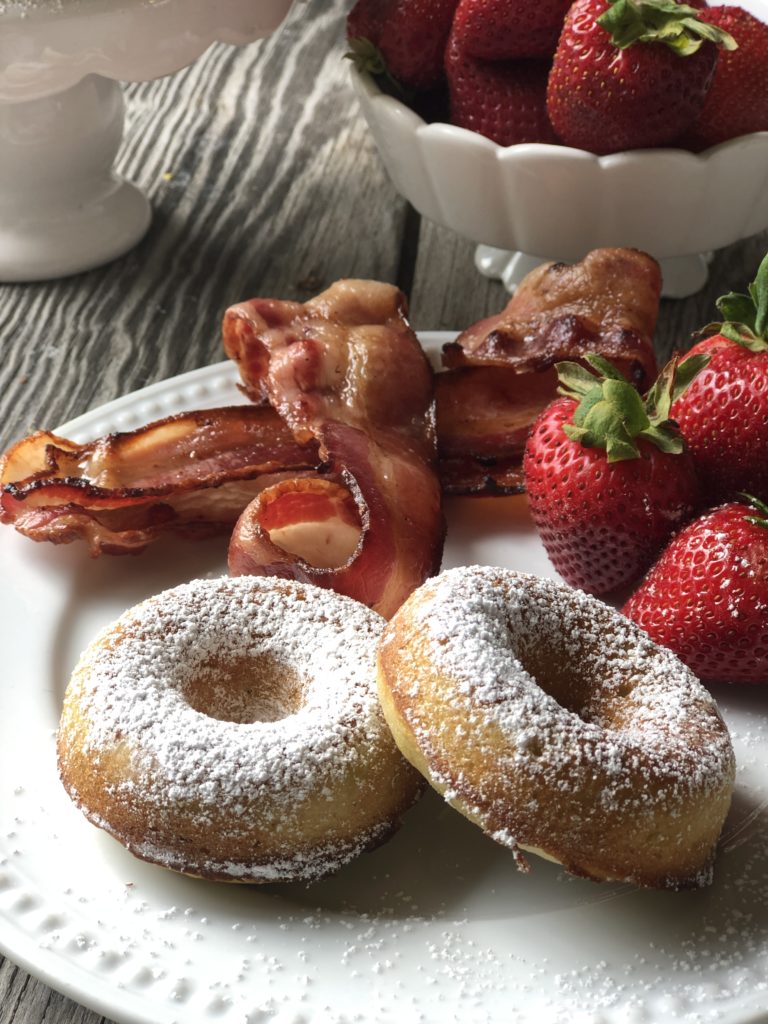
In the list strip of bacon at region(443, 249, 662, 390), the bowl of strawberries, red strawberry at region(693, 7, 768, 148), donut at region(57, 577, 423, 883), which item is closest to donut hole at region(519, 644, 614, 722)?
donut at region(57, 577, 423, 883)

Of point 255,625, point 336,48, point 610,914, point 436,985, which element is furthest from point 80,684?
point 336,48

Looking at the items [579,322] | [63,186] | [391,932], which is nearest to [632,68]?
[579,322]

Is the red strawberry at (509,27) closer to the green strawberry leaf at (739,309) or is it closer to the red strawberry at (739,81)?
Answer: the red strawberry at (739,81)

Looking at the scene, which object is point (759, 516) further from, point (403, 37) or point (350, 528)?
point (403, 37)

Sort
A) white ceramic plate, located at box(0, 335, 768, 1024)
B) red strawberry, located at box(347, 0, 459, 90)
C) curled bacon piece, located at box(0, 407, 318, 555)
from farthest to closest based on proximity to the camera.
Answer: red strawberry, located at box(347, 0, 459, 90) < curled bacon piece, located at box(0, 407, 318, 555) < white ceramic plate, located at box(0, 335, 768, 1024)

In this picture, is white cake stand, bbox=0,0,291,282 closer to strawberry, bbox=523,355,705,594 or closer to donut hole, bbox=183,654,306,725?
strawberry, bbox=523,355,705,594

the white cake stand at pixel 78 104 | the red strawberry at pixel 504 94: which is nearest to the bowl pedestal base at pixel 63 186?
the white cake stand at pixel 78 104

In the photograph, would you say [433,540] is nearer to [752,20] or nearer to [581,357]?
[581,357]
